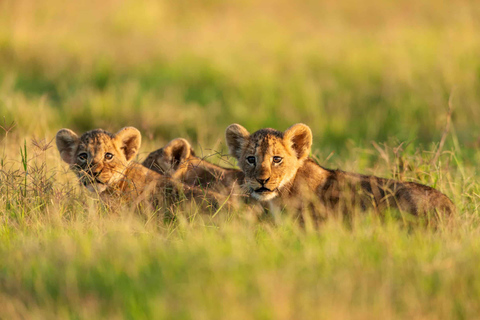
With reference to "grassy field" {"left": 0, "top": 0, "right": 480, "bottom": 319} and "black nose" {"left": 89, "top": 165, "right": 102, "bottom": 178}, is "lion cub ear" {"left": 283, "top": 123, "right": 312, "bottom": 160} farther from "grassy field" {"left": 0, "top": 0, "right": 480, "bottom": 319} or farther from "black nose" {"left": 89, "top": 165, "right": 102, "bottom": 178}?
"black nose" {"left": 89, "top": 165, "right": 102, "bottom": 178}

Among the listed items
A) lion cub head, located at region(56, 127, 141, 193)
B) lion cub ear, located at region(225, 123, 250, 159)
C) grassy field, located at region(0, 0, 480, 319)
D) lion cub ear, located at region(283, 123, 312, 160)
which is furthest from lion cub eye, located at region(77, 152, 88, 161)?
lion cub ear, located at region(283, 123, 312, 160)

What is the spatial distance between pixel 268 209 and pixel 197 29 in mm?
11654

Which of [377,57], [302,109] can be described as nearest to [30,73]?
[302,109]

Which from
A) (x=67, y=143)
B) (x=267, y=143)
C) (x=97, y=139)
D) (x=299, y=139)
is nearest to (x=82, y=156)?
(x=97, y=139)

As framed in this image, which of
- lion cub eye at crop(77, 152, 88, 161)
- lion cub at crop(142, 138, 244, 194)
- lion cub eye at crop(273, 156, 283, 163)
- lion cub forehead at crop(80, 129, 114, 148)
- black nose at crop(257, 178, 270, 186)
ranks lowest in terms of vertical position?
lion cub at crop(142, 138, 244, 194)

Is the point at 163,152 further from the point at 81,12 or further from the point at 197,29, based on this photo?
the point at 81,12

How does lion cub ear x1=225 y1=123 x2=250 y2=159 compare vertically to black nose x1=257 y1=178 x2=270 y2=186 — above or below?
above

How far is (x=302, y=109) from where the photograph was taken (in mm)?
11859

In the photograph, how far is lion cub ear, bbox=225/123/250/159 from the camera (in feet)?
19.4

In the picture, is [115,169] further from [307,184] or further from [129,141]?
[307,184]

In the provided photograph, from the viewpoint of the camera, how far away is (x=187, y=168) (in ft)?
22.7

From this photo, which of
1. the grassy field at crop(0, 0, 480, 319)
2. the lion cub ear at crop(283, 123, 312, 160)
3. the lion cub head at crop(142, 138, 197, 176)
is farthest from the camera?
the lion cub head at crop(142, 138, 197, 176)

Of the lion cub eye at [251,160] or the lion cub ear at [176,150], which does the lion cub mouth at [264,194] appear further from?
the lion cub ear at [176,150]

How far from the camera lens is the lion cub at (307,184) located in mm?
5250
